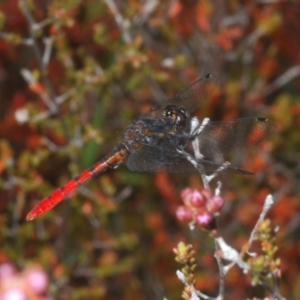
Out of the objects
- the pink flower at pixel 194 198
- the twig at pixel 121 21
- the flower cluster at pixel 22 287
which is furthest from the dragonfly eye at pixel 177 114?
the pink flower at pixel 194 198

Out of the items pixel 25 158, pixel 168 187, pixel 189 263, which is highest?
pixel 189 263

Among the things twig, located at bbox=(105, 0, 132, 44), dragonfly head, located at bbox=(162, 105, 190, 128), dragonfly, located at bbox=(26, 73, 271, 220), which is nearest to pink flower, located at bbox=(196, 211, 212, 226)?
dragonfly, located at bbox=(26, 73, 271, 220)

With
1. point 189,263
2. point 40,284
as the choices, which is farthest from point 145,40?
point 189,263

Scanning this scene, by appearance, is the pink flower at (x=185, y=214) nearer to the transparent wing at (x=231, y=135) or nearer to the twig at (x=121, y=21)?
the transparent wing at (x=231, y=135)

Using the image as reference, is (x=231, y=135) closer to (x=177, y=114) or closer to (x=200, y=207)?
(x=177, y=114)

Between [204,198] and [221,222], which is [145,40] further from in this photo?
[204,198]

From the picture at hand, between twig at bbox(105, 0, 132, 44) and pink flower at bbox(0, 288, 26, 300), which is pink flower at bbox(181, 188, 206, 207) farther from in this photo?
twig at bbox(105, 0, 132, 44)
